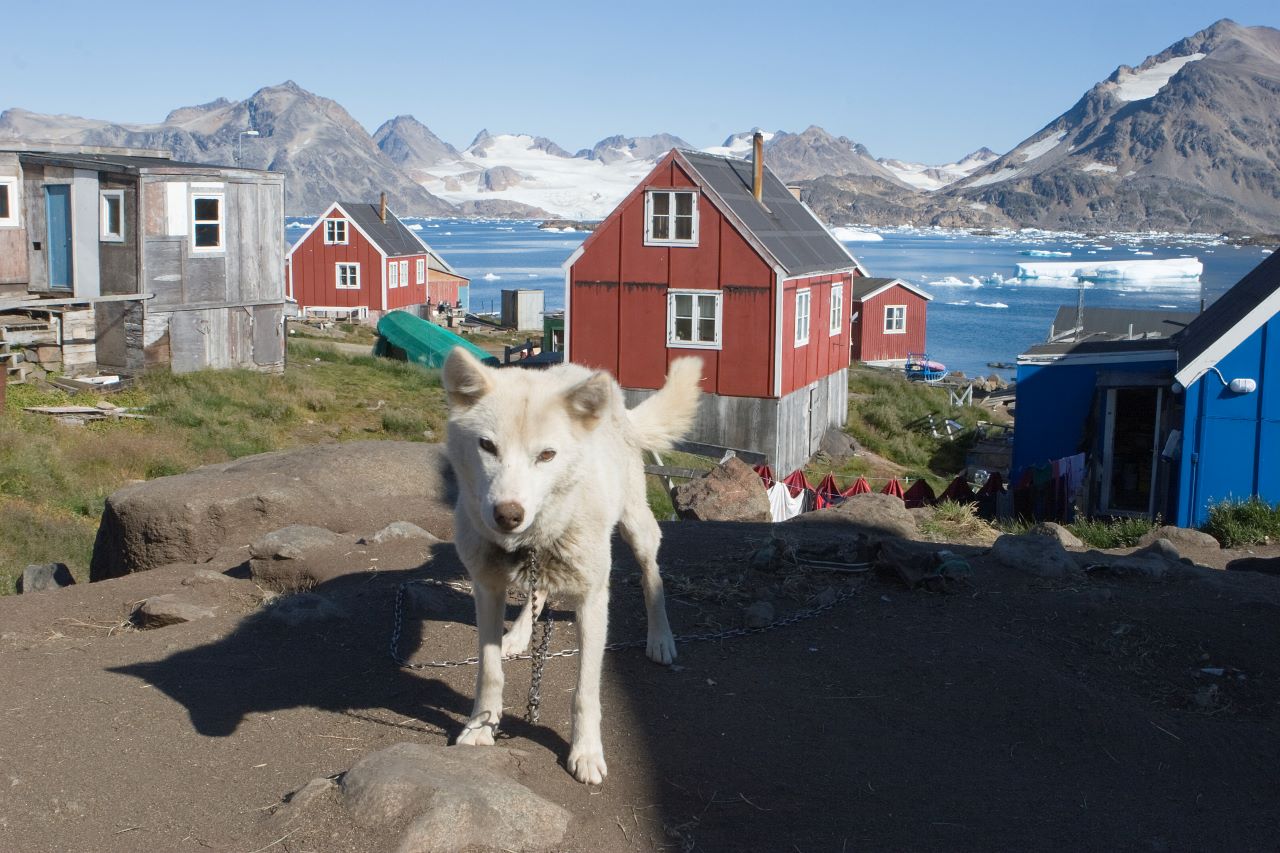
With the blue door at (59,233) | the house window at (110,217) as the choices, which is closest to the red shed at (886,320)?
the house window at (110,217)

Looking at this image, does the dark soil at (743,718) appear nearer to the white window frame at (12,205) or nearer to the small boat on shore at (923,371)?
the white window frame at (12,205)

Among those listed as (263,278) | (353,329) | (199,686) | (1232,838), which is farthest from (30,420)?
(353,329)

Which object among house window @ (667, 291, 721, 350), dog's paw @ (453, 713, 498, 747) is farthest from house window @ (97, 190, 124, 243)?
dog's paw @ (453, 713, 498, 747)

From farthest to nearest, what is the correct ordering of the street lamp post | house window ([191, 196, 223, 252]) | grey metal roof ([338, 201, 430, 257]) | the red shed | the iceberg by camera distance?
the iceberg < grey metal roof ([338, 201, 430, 257]) < the street lamp post < the red shed < house window ([191, 196, 223, 252])

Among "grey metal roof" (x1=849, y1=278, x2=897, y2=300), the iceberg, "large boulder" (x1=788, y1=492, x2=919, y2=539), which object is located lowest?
"large boulder" (x1=788, y1=492, x2=919, y2=539)

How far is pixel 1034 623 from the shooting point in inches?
270

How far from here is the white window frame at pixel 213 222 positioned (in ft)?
77.0

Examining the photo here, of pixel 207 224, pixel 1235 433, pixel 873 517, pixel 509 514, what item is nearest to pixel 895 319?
pixel 207 224

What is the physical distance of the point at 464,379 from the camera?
4.32 meters

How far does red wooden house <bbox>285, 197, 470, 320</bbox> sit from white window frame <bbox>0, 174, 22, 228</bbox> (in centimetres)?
2383

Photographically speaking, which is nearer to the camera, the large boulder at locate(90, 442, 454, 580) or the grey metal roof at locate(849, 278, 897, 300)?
the large boulder at locate(90, 442, 454, 580)

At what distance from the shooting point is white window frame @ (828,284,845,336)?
29.5m

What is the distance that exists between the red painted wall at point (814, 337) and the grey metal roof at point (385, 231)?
24.4 m

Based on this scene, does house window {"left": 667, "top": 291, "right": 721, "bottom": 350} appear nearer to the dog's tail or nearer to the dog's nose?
the dog's tail
